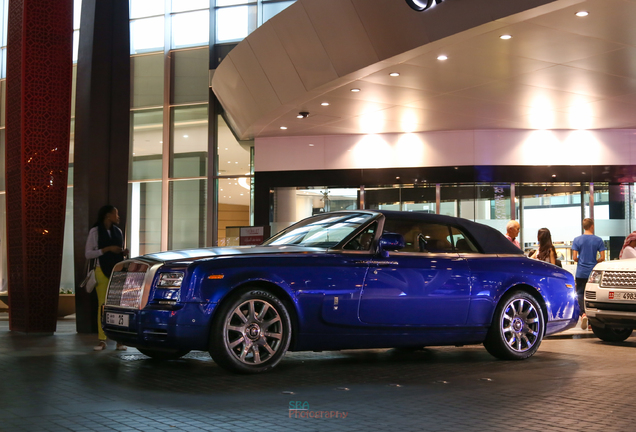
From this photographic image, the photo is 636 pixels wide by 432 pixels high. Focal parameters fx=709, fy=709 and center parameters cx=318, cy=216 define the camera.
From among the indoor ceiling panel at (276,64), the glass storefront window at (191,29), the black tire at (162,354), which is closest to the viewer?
the black tire at (162,354)

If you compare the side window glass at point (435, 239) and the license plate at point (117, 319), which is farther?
the side window glass at point (435, 239)

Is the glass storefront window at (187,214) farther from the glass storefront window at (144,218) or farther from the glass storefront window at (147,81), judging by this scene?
the glass storefront window at (147,81)

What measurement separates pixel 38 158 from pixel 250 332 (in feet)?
21.9

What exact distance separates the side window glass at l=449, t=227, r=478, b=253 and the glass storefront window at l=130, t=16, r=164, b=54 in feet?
57.4

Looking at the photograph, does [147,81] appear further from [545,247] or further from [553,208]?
[545,247]

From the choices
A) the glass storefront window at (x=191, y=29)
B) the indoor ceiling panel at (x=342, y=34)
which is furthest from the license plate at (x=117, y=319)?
the glass storefront window at (x=191, y=29)

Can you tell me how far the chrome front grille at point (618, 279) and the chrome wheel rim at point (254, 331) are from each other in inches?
219

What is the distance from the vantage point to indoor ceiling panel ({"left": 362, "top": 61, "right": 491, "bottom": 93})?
12227 mm

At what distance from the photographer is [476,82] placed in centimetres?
1315

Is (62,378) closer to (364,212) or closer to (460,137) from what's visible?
(364,212)

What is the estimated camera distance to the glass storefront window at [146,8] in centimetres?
2367

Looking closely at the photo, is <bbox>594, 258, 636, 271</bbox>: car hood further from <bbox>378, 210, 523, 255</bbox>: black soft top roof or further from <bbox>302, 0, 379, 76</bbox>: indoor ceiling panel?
<bbox>302, 0, 379, 76</bbox>: indoor ceiling panel

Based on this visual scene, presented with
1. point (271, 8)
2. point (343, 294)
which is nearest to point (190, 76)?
point (271, 8)

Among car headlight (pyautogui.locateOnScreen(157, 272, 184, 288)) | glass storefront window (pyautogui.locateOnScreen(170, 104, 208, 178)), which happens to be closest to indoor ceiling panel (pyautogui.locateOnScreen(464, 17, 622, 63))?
car headlight (pyautogui.locateOnScreen(157, 272, 184, 288))
